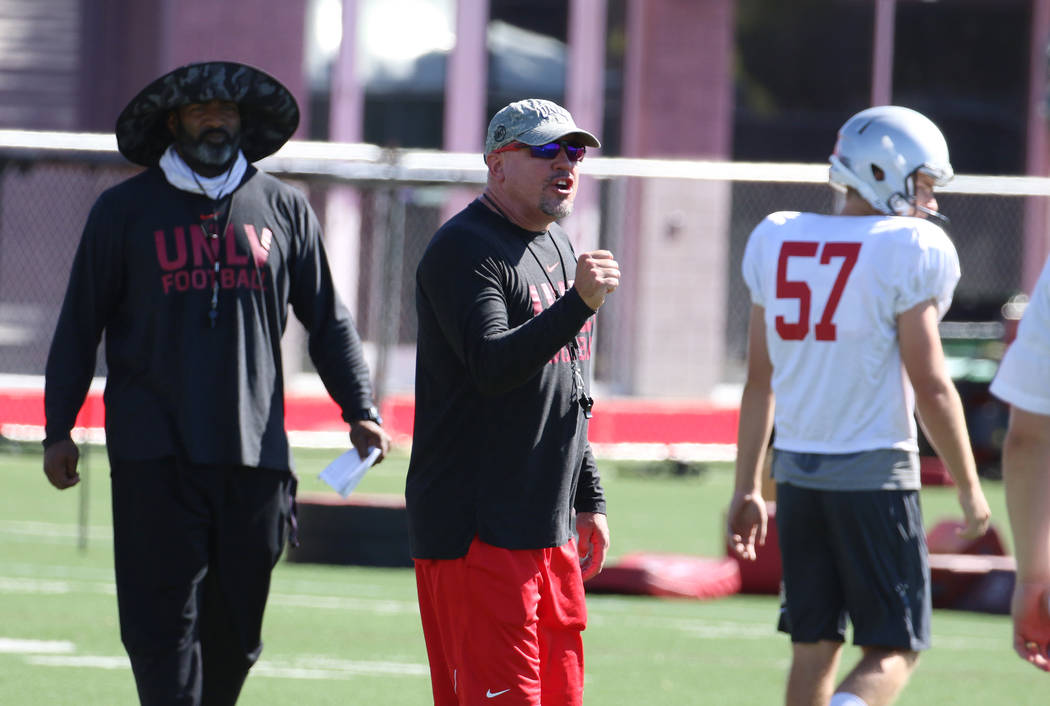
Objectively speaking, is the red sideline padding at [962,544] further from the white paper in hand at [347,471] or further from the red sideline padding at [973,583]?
the white paper in hand at [347,471]

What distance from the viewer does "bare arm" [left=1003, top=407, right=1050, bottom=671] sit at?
3.40 meters

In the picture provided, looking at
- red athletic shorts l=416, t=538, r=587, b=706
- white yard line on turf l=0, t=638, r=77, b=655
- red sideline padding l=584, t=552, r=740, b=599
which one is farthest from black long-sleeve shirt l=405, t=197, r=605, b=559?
red sideline padding l=584, t=552, r=740, b=599

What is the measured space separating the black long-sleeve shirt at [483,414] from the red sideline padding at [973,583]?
554cm

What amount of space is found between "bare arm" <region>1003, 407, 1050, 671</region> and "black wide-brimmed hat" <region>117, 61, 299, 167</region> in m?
2.87

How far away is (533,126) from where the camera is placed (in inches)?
178

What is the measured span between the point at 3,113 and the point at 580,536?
18.7 meters

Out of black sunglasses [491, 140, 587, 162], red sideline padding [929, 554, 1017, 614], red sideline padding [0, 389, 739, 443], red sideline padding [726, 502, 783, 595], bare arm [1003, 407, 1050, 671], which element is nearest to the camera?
bare arm [1003, 407, 1050, 671]

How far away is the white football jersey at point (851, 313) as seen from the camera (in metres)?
4.95

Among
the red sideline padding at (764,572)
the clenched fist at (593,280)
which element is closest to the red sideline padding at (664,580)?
the red sideline padding at (764,572)

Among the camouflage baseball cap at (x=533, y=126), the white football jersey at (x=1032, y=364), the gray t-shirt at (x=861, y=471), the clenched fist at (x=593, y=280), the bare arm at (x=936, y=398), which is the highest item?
the camouflage baseball cap at (x=533, y=126)

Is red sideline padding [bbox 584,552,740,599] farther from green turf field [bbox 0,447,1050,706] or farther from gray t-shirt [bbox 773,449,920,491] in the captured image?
gray t-shirt [bbox 773,449,920,491]

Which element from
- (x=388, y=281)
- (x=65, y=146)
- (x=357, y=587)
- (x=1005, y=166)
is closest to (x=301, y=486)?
(x=388, y=281)

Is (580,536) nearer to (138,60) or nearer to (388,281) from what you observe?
(388,281)

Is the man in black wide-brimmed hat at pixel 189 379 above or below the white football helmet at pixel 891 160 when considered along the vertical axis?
below
